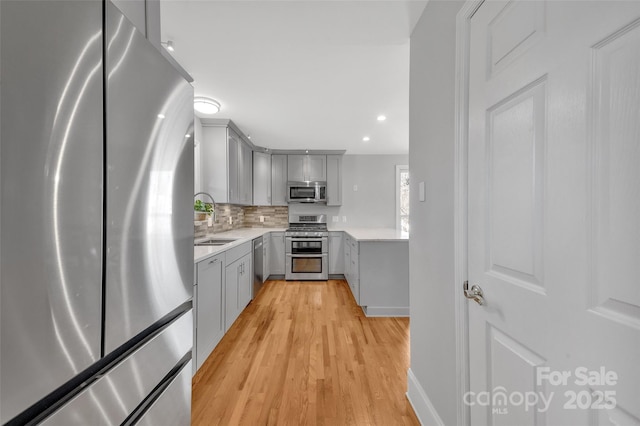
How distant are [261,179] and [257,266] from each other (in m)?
1.82

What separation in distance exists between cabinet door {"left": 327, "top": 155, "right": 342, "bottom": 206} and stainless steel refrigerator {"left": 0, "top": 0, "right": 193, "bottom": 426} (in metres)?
4.14

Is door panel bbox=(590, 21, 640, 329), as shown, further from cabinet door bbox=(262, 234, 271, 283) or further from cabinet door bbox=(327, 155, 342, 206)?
cabinet door bbox=(327, 155, 342, 206)

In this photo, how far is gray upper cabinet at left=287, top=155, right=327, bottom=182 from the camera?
4.98m

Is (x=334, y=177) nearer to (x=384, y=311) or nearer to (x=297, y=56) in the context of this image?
(x=384, y=311)

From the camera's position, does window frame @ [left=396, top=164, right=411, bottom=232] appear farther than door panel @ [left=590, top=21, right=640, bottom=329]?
Yes

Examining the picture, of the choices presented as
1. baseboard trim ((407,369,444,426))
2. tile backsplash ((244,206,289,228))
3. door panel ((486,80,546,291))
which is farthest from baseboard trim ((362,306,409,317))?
tile backsplash ((244,206,289,228))

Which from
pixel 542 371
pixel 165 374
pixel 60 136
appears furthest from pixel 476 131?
pixel 165 374

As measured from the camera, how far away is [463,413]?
3.57ft

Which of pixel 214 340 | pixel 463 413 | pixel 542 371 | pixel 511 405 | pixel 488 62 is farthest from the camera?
pixel 214 340

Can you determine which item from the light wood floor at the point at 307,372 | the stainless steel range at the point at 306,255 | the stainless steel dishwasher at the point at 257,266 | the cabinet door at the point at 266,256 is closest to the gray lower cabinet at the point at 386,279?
the light wood floor at the point at 307,372

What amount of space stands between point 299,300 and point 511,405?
2.93 m

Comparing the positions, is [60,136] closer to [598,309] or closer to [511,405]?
[598,309]

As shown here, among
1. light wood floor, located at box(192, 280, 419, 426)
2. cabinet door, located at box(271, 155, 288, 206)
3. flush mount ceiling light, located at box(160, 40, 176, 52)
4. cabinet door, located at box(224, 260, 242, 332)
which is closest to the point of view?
light wood floor, located at box(192, 280, 419, 426)

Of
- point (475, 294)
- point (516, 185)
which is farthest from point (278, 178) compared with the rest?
point (516, 185)
